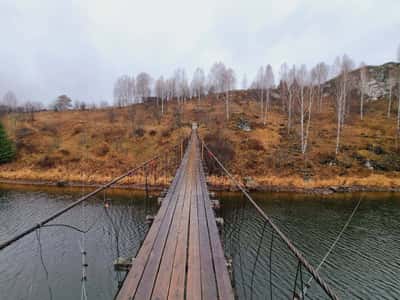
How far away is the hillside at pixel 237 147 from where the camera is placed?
21.9 m

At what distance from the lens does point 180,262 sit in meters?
3.23

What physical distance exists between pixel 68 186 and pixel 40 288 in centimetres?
1687

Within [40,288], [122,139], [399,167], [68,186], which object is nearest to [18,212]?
[68,186]

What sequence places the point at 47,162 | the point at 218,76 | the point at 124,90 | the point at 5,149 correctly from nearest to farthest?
the point at 47,162, the point at 5,149, the point at 218,76, the point at 124,90

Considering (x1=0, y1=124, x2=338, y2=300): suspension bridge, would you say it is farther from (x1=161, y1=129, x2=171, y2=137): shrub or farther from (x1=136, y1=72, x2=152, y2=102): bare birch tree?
(x1=136, y1=72, x2=152, y2=102): bare birch tree

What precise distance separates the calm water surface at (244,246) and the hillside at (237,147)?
15.8ft

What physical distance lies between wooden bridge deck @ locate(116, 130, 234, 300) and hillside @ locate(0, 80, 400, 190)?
1657 centimetres

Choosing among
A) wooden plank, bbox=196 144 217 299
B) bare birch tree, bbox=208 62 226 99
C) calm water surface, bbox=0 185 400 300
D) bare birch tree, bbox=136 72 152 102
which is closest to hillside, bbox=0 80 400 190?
calm water surface, bbox=0 185 400 300

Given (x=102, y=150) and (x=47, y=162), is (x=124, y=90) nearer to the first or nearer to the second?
(x=102, y=150)

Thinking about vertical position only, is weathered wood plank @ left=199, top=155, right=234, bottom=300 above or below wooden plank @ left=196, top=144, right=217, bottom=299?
above

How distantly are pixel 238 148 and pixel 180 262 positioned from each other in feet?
80.5

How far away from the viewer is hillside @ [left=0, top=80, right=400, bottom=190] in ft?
71.8

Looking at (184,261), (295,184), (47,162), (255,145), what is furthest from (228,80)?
(184,261)

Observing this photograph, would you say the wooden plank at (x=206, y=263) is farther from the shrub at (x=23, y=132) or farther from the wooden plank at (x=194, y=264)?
the shrub at (x=23, y=132)
